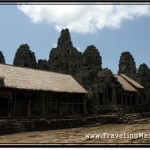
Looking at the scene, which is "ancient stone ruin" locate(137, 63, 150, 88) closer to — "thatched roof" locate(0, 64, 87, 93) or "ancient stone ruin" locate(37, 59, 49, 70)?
"thatched roof" locate(0, 64, 87, 93)

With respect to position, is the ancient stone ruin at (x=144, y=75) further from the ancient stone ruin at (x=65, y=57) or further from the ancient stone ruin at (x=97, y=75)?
the ancient stone ruin at (x=65, y=57)

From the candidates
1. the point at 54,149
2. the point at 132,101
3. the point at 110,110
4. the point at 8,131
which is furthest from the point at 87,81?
the point at 54,149

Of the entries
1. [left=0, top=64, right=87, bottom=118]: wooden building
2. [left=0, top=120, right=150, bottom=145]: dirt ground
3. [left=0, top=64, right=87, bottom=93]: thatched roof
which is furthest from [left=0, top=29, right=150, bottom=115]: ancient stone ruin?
[left=0, top=120, right=150, bottom=145]: dirt ground

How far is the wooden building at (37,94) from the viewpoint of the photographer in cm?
2161

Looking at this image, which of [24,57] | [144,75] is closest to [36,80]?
[144,75]

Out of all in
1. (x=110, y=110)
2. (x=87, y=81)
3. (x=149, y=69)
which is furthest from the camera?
(x=149, y=69)

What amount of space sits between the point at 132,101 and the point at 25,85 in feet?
63.4

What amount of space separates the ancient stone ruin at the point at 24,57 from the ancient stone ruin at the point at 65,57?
151 inches

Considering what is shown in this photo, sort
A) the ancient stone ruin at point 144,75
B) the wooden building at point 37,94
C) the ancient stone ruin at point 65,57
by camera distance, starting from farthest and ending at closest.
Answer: the ancient stone ruin at point 65,57 < the ancient stone ruin at point 144,75 < the wooden building at point 37,94

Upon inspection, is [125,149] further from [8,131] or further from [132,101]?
[132,101]

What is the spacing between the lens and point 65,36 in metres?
57.7

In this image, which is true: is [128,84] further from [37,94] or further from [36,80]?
[37,94]

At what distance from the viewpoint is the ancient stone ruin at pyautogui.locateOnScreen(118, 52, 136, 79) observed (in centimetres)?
5259

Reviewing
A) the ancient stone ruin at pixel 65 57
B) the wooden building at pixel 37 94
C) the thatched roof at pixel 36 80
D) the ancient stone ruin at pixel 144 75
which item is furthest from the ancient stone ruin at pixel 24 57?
the wooden building at pixel 37 94
